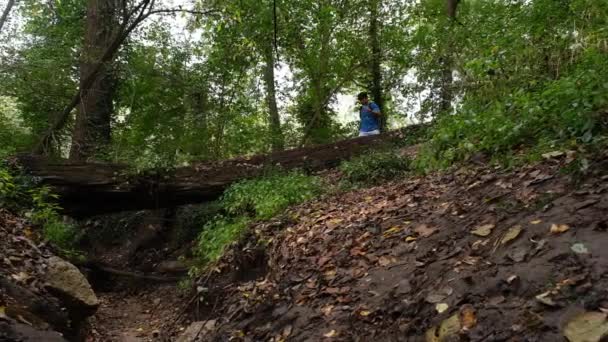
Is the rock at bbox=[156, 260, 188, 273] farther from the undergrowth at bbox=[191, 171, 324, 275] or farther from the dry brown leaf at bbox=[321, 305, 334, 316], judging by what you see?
the dry brown leaf at bbox=[321, 305, 334, 316]

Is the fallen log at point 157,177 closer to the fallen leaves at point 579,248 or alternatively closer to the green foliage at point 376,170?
the green foliage at point 376,170

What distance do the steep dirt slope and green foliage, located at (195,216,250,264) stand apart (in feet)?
4.63

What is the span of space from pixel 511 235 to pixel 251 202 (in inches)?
217

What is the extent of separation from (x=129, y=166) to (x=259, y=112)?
646 centimetres

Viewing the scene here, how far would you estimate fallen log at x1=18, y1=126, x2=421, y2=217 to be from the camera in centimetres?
892

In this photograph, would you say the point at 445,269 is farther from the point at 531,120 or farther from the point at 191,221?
the point at 191,221

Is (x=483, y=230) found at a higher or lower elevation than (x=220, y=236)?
higher

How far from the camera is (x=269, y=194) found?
7.91m

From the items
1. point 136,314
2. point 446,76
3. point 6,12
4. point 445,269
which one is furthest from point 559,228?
point 6,12

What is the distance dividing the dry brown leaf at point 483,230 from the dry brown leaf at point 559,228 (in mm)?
501

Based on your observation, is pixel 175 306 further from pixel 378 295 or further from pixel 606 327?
pixel 606 327

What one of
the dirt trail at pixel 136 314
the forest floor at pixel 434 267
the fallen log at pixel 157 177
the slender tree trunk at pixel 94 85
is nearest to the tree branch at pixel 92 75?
the slender tree trunk at pixel 94 85

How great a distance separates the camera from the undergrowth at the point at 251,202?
7312 mm

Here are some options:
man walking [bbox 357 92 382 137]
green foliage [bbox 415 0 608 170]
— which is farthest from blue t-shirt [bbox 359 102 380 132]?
green foliage [bbox 415 0 608 170]
